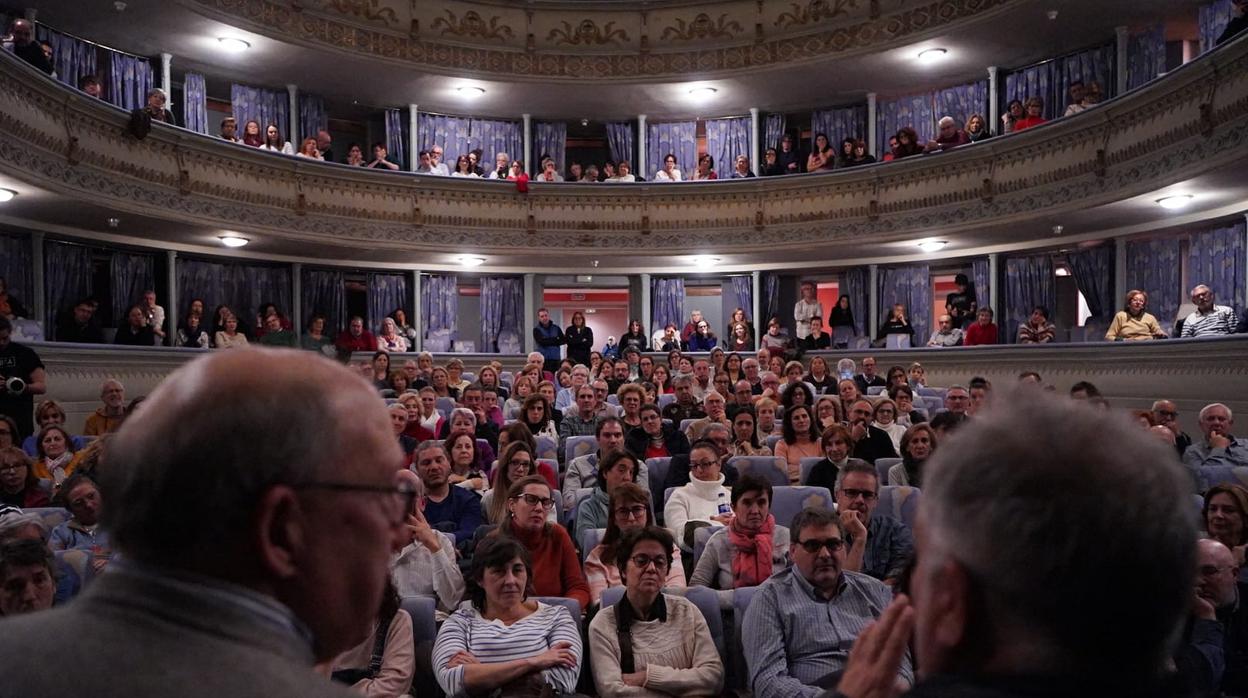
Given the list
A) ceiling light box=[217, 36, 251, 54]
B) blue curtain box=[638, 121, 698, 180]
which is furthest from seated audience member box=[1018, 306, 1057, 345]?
ceiling light box=[217, 36, 251, 54]

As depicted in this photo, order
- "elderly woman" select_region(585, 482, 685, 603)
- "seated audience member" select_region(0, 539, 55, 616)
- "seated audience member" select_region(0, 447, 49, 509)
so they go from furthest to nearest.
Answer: "seated audience member" select_region(0, 447, 49, 509) < "elderly woman" select_region(585, 482, 685, 603) < "seated audience member" select_region(0, 539, 55, 616)

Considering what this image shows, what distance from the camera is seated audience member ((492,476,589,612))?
12.6 ft

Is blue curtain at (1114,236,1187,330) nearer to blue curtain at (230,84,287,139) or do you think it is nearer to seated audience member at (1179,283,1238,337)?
seated audience member at (1179,283,1238,337)

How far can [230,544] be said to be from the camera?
2.64 ft

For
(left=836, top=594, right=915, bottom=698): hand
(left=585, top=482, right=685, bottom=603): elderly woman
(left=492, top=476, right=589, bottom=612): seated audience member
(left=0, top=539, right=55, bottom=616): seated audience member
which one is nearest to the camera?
(left=836, top=594, right=915, bottom=698): hand

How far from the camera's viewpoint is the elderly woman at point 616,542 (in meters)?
3.95

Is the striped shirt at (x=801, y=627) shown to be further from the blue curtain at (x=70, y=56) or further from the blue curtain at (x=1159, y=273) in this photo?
the blue curtain at (x=70, y=56)

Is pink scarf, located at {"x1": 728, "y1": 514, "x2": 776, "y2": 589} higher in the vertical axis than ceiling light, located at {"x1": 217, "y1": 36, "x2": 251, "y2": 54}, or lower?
lower

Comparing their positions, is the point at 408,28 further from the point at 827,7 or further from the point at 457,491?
the point at 457,491

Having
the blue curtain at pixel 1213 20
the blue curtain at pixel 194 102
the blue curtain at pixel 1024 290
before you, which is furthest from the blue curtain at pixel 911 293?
the blue curtain at pixel 194 102

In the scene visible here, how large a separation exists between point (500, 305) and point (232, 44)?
517cm

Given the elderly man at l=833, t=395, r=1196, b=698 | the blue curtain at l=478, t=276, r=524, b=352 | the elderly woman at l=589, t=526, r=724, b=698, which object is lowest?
the elderly woman at l=589, t=526, r=724, b=698

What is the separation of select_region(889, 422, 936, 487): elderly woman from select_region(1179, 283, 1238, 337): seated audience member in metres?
4.34

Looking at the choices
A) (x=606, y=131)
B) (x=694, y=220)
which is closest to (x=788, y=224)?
(x=694, y=220)
